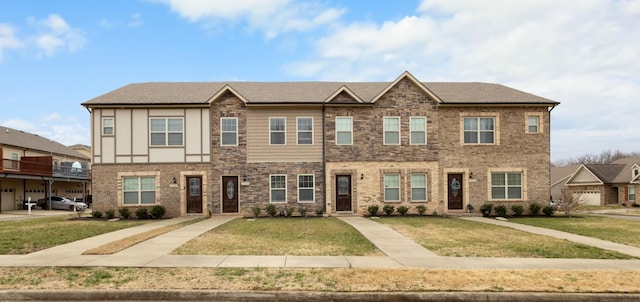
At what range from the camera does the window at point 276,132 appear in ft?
79.3

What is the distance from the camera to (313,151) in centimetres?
2414

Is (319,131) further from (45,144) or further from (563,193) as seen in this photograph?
(45,144)

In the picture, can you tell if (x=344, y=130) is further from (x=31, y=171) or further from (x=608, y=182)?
(x=608, y=182)

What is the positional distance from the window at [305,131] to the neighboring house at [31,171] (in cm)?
2332

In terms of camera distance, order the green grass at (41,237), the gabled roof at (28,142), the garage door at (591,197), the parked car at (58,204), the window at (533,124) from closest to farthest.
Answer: the green grass at (41,237)
the window at (533,124)
the parked car at (58,204)
the gabled roof at (28,142)
the garage door at (591,197)

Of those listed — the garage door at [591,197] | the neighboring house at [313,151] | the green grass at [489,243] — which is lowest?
the garage door at [591,197]

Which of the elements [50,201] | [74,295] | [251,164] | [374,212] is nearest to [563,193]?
[374,212]

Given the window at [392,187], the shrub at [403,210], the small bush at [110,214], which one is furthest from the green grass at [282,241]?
the small bush at [110,214]

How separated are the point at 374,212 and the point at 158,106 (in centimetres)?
1318

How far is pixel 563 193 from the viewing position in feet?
80.4

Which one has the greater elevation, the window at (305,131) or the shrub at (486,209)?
the window at (305,131)

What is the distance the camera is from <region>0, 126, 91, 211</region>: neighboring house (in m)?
35.5

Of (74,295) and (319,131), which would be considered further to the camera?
(319,131)

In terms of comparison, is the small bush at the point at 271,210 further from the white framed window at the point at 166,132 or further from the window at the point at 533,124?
the window at the point at 533,124
